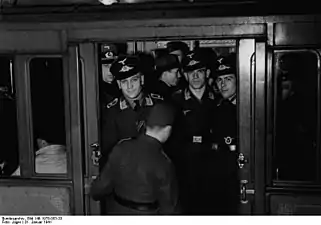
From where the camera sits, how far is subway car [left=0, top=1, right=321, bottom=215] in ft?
4.73

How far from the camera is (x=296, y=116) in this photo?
1.48 m

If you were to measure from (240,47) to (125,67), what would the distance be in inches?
12.6

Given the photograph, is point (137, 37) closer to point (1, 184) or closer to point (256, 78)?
point (256, 78)

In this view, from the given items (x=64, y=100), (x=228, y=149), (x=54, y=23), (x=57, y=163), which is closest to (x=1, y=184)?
(x=57, y=163)

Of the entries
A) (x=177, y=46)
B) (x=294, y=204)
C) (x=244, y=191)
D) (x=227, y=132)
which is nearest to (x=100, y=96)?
(x=177, y=46)

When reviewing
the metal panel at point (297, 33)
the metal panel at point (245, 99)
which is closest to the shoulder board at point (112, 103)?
the metal panel at point (245, 99)

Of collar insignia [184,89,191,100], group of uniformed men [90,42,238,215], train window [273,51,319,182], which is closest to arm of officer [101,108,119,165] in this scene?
group of uniformed men [90,42,238,215]

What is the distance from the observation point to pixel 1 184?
1609mm

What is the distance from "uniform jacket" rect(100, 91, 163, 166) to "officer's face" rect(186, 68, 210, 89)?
0.34 feet

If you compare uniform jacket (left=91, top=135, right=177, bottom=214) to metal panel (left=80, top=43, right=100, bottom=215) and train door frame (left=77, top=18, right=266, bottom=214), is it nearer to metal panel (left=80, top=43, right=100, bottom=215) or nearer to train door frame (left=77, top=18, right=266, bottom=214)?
metal panel (left=80, top=43, right=100, bottom=215)

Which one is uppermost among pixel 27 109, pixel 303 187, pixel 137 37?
pixel 137 37

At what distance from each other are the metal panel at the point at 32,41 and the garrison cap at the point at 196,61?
342mm

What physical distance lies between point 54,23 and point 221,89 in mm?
483

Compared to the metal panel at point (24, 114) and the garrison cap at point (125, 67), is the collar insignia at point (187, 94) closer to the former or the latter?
the garrison cap at point (125, 67)
